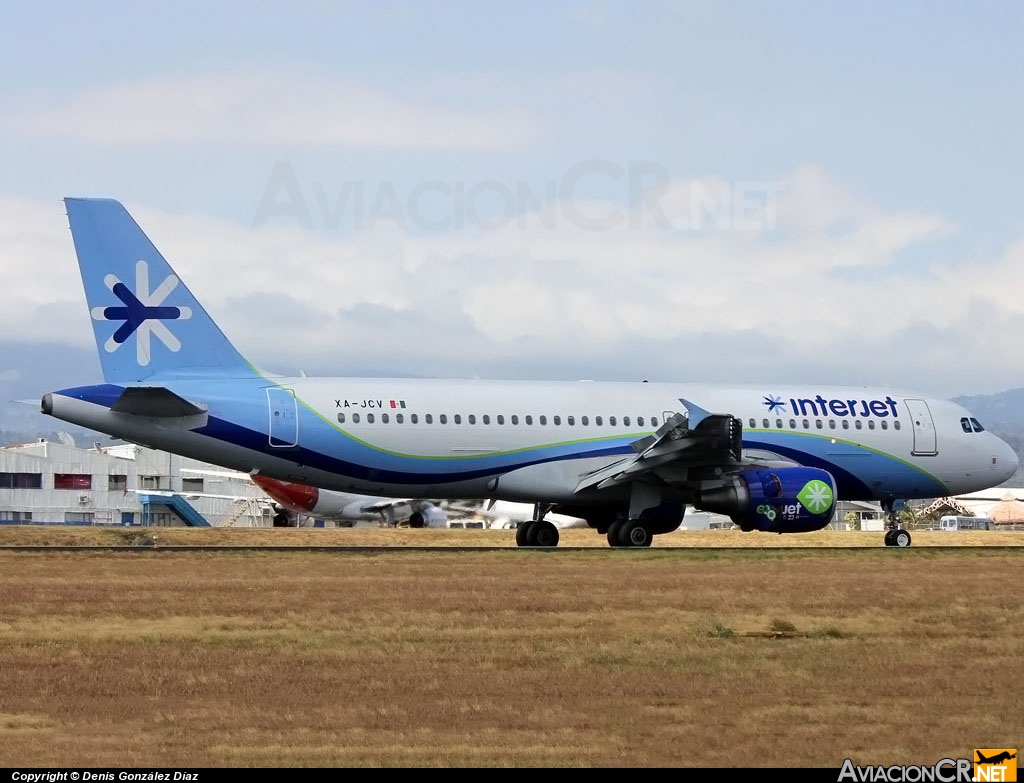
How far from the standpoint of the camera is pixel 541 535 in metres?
36.4

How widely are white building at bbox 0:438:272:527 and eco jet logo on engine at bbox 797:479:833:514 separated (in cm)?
6121

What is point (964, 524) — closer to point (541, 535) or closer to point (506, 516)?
point (506, 516)

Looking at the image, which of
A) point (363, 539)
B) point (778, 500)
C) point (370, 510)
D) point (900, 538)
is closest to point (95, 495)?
point (370, 510)

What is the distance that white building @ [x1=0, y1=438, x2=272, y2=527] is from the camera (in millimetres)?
89562

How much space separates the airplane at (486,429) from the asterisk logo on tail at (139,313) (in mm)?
29

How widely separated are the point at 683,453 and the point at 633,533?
8.38 ft

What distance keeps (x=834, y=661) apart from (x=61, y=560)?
53.7 feet

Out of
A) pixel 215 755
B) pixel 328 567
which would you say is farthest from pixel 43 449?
pixel 215 755

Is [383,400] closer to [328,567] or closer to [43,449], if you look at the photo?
[328,567]

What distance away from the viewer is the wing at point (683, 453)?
32.6m

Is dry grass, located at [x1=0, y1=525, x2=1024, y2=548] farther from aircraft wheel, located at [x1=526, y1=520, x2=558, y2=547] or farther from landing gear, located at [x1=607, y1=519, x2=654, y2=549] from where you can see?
landing gear, located at [x1=607, y1=519, x2=654, y2=549]

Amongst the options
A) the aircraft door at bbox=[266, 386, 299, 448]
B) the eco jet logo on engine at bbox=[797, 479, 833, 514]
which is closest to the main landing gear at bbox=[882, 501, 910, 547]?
the eco jet logo on engine at bbox=[797, 479, 833, 514]

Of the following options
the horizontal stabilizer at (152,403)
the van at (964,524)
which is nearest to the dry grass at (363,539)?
the horizontal stabilizer at (152,403)

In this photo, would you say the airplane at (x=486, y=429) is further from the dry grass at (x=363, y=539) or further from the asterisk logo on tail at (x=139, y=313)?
the dry grass at (x=363, y=539)
